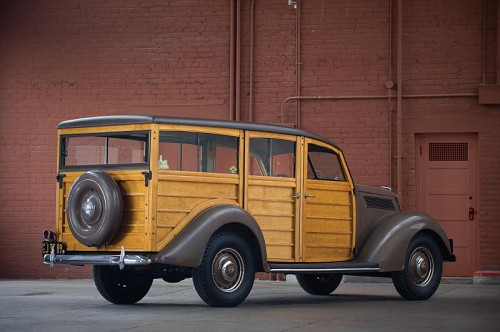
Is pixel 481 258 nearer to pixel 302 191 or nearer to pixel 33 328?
pixel 302 191

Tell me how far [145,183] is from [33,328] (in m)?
2.15

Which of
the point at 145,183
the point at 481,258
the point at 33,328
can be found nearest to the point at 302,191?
the point at 145,183

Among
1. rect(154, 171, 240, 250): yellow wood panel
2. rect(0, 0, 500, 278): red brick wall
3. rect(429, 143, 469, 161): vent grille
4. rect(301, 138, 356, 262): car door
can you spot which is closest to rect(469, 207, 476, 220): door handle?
rect(0, 0, 500, 278): red brick wall

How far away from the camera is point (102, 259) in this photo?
9.97 meters

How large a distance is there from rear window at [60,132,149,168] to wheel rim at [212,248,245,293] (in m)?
1.22

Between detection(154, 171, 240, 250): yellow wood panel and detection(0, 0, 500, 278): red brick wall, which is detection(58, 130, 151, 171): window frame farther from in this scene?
detection(0, 0, 500, 278): red brick wall

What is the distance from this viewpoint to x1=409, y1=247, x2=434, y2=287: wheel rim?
1210 cm

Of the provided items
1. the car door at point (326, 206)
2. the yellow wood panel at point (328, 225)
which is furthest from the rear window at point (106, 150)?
the yellow wood panel at point (328, 225)

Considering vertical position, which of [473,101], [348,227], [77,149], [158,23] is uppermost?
[158,23]

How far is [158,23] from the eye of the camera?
1711cm

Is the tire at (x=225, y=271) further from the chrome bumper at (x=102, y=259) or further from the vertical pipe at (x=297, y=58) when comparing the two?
the vertical pipe at (x=297, y=58)

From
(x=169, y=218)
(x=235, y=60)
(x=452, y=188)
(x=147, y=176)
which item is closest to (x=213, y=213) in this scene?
(x=169, y=218)

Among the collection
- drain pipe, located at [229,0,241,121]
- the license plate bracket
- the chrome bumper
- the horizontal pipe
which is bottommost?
the chrome bumper

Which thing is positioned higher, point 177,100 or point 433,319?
point 177,100
